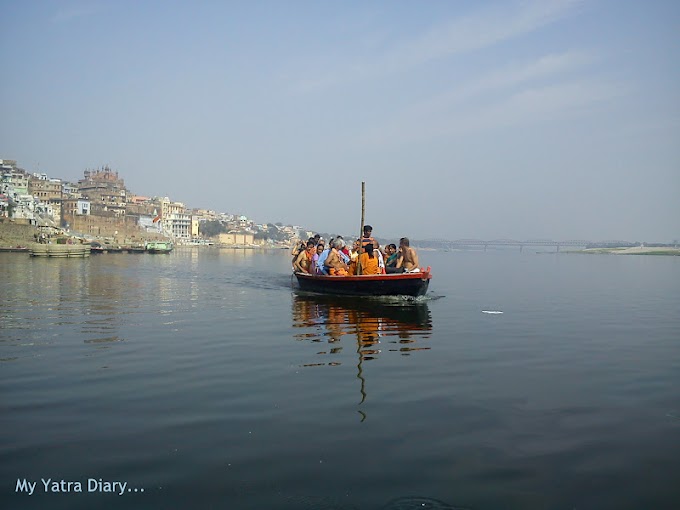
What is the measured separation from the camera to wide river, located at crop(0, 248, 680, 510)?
506cm

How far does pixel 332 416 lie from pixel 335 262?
16.1 metres

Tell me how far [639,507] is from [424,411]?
2960mm

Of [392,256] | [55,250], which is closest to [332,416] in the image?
[392,256]

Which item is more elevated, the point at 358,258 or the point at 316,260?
the point at 358,258

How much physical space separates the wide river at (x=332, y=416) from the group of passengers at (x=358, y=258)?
600 centimetres

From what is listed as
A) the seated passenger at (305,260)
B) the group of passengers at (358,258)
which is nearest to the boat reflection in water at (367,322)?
the group of passengers at (358,258)

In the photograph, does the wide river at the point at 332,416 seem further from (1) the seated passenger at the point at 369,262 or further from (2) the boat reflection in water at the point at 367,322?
(1) the seated passenger at the point at 369,262

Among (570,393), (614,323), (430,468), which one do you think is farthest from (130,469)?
(614,323)

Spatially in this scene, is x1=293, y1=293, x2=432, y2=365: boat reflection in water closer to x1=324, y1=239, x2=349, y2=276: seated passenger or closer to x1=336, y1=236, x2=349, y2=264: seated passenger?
x1=324, y1=239, x2=349, y2=276: seated passenger

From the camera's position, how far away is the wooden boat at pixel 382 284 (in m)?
19.6

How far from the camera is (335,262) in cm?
2305

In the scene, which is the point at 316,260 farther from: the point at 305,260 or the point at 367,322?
the point at 367,322

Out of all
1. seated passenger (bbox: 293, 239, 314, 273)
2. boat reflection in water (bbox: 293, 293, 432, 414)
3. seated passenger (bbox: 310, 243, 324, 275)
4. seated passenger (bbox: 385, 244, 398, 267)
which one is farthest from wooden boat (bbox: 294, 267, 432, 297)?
seated passenger (bbox: 293, 239, 314, 273)

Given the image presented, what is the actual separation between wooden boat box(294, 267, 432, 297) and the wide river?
4.50 m
